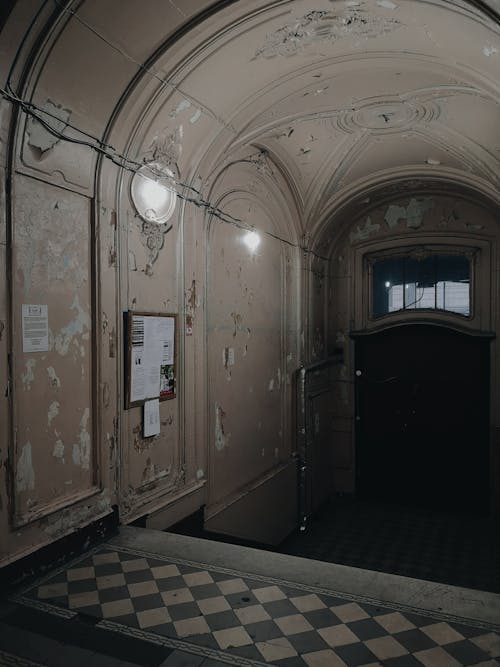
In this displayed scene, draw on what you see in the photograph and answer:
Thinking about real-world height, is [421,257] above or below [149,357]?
above

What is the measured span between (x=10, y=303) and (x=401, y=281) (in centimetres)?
635

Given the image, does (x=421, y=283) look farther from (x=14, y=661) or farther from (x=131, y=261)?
(x=14, y=661)

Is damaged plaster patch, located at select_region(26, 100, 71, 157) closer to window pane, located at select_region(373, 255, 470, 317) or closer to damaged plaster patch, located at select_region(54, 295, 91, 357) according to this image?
damaged plaster patch, located at select_region(54, 295, 91, 357)

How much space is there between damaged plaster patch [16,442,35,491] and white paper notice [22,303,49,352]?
56cm

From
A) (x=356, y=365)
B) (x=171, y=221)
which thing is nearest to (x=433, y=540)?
(x=356, y=365)

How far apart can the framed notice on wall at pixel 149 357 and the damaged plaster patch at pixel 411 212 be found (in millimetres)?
4822

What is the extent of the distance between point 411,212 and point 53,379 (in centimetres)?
619

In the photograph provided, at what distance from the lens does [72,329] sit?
3.33 m

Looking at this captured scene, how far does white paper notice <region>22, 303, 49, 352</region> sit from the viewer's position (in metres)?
2.99

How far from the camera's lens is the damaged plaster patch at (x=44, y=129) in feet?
9.80

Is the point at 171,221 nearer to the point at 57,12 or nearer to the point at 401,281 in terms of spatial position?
the point at 57,12

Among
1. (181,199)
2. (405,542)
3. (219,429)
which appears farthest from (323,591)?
(405,542)

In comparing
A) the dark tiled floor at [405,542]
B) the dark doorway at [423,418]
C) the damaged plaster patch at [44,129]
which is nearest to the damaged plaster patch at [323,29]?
the damaged plaster patch at [44,129]

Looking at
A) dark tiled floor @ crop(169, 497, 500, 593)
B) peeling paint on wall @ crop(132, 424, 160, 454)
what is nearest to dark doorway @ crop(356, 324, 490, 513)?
dark tiled floor @ crop(169, 497, 500, 593)
